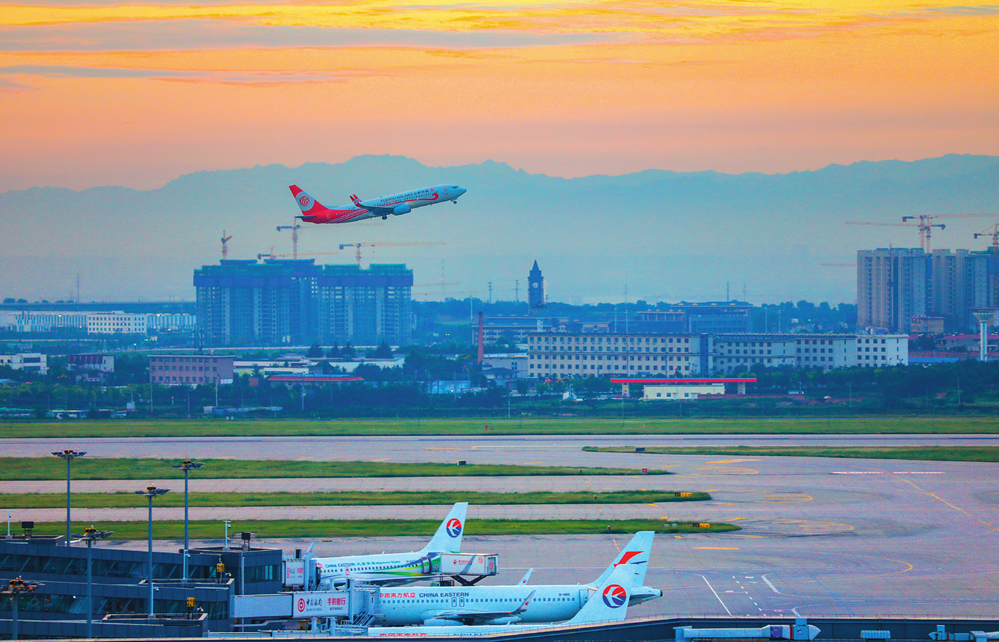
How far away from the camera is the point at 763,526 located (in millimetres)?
66250

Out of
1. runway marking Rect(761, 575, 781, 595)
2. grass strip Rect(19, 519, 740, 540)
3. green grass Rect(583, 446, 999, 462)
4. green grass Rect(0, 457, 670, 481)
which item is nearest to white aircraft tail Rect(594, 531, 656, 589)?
runway marking Rect(761, 575, 781, 595)

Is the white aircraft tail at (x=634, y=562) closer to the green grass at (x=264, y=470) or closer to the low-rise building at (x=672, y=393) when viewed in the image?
the green grass at (x=264, y=470)

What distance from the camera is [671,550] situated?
5950 centimetres

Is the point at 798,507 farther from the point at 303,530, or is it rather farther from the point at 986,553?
the point at 303,530

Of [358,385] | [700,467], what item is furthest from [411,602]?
[358,385]

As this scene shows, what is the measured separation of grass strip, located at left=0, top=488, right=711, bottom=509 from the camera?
75.9 m

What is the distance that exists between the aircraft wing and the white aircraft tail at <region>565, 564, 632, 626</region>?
2.45m

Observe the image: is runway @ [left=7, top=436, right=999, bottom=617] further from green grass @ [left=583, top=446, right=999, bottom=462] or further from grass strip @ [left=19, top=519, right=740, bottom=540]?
green grass @ [left=583, top=446, right=999, bottom=462]

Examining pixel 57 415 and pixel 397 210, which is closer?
pixel 397 210

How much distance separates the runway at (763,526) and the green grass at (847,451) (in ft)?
7.83

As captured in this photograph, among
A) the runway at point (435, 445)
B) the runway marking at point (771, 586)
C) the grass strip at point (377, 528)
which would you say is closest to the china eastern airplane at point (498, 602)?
the runway marking at point (771, 586)

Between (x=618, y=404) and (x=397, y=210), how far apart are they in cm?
6674

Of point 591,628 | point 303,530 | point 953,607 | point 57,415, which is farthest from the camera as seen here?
point 57,415

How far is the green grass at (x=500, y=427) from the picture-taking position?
122 metres
